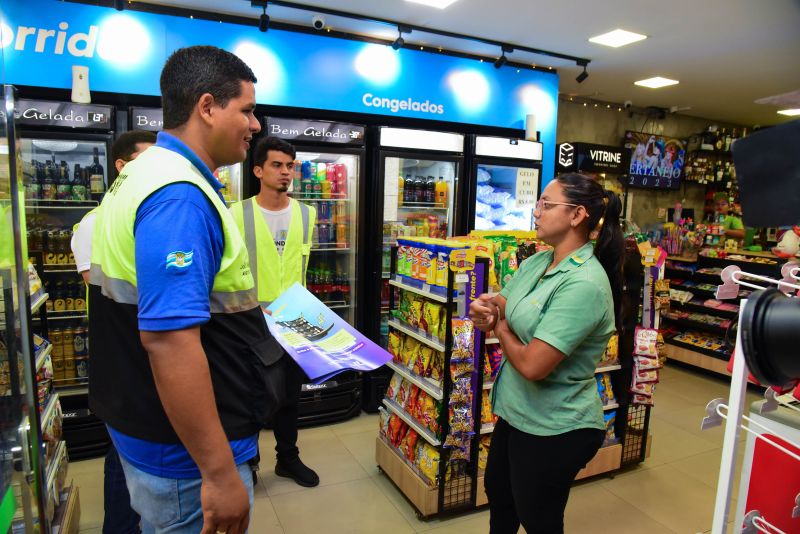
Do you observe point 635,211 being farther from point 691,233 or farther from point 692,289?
point 692,289

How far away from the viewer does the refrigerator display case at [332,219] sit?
4184 millimetres

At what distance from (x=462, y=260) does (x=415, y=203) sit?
2.45 metres

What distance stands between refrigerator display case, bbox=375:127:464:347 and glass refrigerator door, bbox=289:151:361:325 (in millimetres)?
296

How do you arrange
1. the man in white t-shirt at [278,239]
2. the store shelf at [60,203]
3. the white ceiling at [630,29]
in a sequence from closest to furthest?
the man in white t-shirt at [278,239], the store shelf at [60,203], the white ceiling at [630,29]

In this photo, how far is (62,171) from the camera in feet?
12.4

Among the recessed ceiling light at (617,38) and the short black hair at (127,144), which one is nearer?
the short black hair at (127,144)

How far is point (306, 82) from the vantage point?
4.62m

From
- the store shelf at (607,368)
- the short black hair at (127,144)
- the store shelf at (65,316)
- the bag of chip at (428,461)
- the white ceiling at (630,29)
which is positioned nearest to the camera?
the short black hair at (127,144)

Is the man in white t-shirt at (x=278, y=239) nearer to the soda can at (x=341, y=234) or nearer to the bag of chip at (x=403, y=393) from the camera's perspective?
the bag of chip at (x=403, y=393)

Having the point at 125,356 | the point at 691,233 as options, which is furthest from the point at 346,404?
the point at 691,233

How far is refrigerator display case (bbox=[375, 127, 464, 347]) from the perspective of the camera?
4484 millimetres

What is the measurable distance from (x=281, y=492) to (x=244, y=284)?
2.49 meters

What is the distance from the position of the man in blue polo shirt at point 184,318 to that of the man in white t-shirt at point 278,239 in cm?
195

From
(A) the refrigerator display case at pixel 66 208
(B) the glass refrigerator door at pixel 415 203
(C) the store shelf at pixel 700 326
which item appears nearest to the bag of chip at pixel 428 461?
(B) the glass refrigerator door at pixel 415 203
